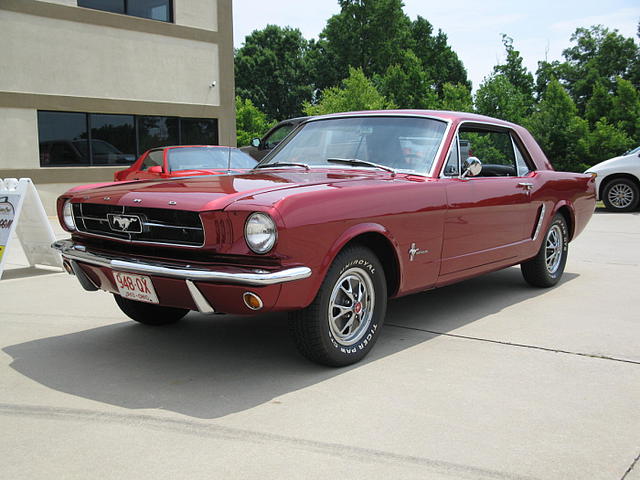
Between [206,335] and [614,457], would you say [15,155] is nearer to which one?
[206,335]

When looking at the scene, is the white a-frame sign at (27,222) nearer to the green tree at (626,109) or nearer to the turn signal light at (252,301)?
the turn signal light at (252,301)

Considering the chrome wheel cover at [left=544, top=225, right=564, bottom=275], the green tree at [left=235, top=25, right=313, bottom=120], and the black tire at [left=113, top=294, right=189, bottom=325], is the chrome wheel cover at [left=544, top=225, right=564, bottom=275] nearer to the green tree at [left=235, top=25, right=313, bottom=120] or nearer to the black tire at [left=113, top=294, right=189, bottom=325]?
the black tire at [left=113, top=294, right=189, bottom=325]

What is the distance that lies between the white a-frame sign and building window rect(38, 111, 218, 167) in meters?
8.39

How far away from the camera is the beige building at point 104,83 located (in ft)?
48.1

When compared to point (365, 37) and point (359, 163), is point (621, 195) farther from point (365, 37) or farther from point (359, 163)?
point (365, 37)

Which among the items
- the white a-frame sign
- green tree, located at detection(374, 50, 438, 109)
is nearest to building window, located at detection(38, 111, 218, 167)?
the white a-frame sign

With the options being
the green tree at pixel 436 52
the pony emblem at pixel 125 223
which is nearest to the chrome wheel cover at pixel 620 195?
the pony emblem at pixel 125 223

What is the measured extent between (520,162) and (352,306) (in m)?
2.89

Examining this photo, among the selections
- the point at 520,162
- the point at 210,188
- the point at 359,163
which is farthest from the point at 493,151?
the point at 210,188

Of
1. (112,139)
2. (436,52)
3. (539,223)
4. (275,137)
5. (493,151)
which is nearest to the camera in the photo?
(539,223)

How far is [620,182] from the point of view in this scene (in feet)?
49.3

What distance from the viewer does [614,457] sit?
111 inches

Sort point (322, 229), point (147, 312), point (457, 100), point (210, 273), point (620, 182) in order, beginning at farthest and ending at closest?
point (457, 100)
point (620, 182)
point (147, 312)
point (322, 229)
point (210, 273)

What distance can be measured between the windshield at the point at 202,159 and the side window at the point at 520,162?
223 inches
